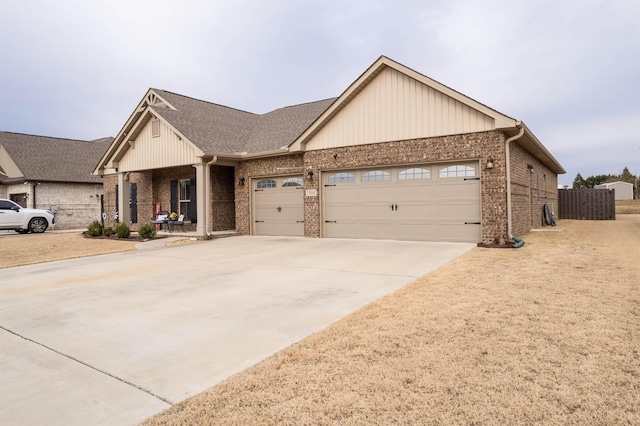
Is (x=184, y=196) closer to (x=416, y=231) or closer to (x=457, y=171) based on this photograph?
(x=416, y=231)

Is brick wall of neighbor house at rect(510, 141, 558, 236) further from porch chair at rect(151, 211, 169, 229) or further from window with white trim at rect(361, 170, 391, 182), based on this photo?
porch chair at rect(151, 211, 169, 229)

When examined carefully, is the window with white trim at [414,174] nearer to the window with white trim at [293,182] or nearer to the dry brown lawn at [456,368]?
the window with white trim at [293,182]

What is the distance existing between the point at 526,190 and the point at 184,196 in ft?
48.2

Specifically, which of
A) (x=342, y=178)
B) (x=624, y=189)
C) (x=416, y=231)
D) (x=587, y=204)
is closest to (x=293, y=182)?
(x=342, y=178)

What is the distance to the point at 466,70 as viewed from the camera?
21.5m

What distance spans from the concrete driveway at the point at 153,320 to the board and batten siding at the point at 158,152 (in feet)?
22.1

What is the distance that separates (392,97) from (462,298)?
8.69 meters

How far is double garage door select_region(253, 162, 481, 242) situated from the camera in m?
11.3

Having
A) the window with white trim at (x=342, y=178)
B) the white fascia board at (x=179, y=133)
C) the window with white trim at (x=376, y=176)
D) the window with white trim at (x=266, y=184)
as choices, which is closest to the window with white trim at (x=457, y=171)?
the window with white trim at (x=376, y=176)

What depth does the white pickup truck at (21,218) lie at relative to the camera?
18312 mm

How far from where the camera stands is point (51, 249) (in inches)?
501

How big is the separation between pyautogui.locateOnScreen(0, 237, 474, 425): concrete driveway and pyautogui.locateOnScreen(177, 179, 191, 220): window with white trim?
333 inches

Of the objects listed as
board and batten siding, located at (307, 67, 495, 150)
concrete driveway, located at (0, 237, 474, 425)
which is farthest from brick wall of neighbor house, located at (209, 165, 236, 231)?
concrete driveway, located at (0, 237, 474, 425)

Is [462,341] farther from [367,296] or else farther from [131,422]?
[131,422]
